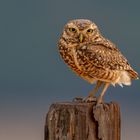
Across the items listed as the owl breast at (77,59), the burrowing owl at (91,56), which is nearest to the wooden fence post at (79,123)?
the burrowing owl at (91,56)

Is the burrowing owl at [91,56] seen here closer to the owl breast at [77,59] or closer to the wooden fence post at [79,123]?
the owl breast at [77,59]

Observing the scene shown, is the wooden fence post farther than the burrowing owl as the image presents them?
No

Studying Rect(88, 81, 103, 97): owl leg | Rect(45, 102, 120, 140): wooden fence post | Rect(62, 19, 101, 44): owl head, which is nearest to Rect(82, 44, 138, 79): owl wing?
Rect(62, 19, 101, 44): owl head

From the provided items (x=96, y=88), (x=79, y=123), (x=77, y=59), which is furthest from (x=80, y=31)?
(x=79, y=123)

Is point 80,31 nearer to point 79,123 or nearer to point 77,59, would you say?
point 77,59

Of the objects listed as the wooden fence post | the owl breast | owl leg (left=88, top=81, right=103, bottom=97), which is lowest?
the wooden fence post

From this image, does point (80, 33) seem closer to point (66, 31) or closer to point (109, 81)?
point (66, 31)

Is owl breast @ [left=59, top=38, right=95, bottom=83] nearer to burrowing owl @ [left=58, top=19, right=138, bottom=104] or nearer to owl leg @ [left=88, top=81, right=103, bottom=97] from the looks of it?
burrowing owl @ [left=58, top=19, right=138, bottom=104]
